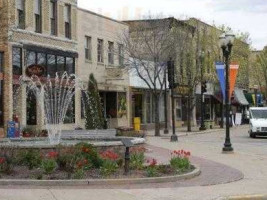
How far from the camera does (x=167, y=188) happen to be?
13555 mm

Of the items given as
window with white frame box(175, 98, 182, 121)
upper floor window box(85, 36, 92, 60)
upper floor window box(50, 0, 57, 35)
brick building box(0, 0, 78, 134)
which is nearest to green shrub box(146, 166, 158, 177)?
brick building box(0, 0, 78, 134)

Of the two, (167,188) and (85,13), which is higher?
(85,13)

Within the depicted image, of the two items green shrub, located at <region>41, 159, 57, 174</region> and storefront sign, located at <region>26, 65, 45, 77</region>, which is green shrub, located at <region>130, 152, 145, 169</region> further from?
storefront sign, located at <region>26, 65, 45, 77</region>

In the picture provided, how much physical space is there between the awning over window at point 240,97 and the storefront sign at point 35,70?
40.4m

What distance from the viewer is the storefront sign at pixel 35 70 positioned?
32.8 meters

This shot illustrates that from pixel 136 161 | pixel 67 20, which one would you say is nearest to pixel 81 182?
pixel 136 161

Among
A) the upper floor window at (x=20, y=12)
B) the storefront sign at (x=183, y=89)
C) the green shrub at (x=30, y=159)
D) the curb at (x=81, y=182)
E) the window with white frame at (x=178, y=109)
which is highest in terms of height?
the upper floor window at (x=20, y=12)

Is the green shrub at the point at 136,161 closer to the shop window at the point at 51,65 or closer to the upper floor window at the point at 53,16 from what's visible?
the shop window at the point at 51,65

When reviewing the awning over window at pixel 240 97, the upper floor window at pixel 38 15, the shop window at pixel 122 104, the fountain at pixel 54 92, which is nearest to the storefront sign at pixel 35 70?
the fountain at pixel 54 92

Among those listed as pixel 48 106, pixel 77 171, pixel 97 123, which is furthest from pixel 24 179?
pixel 97 123

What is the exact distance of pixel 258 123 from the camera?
37.2 metres

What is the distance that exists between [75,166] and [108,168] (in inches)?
34.2

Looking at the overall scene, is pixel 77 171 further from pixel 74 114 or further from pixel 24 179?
pixel 74 114

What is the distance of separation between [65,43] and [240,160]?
62.3 ft
